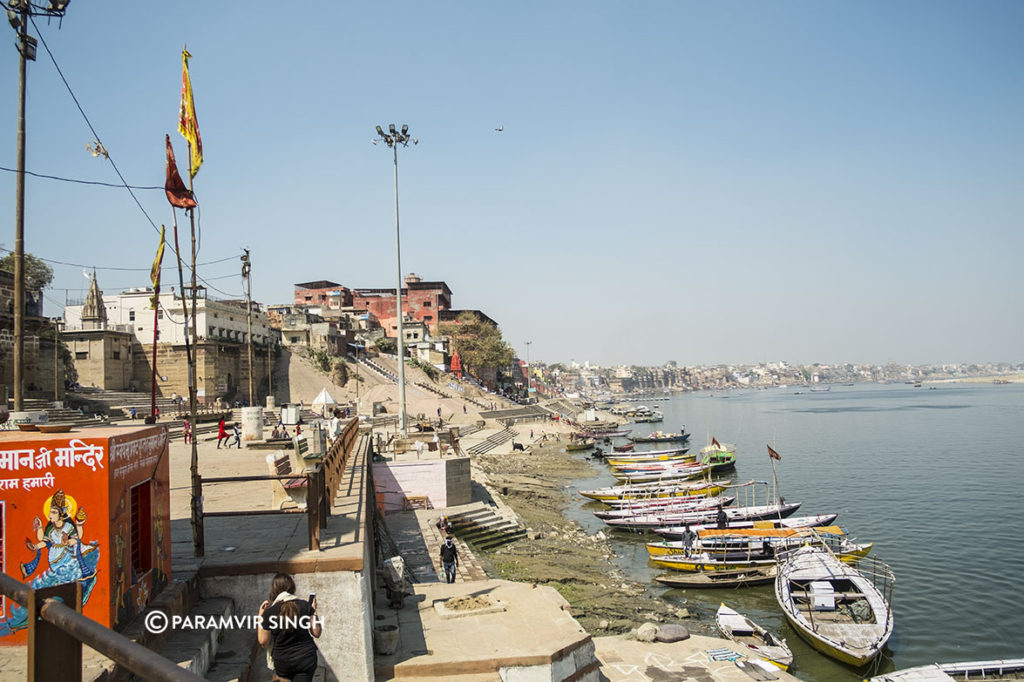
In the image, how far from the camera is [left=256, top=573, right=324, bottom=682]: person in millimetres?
5535

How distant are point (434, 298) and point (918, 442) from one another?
2403 inches

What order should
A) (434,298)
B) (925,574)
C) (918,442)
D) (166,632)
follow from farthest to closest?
(434,298) → (918,442) → (925,574) → (166,632)

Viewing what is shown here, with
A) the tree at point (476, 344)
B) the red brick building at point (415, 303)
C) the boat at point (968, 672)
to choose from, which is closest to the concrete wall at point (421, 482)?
the boat at point (968, 672)

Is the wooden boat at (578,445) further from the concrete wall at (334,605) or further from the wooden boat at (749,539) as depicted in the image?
the concrete wall at (334,605)

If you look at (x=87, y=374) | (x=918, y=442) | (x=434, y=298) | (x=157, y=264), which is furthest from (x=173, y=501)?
(x=434, y=298)

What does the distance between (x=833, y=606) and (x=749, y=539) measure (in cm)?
602

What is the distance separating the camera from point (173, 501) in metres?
14.6

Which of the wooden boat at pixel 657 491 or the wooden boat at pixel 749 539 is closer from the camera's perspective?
the wooden boat at pixel 749 539

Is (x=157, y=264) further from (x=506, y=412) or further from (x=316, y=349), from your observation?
(x=506, y=412)

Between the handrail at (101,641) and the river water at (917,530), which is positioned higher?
the handrail at (101,641)

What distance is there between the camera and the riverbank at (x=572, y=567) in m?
18.5

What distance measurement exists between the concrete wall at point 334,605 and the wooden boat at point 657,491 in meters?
29.8

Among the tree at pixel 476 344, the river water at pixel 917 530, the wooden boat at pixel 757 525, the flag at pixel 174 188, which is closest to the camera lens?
the flag at pixel 174 188

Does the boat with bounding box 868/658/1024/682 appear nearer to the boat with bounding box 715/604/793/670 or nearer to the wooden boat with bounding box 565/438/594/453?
the boat with bounding box 715/604/793/670
